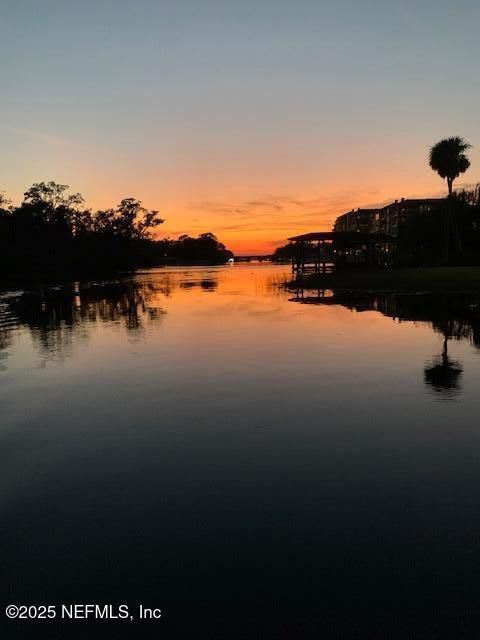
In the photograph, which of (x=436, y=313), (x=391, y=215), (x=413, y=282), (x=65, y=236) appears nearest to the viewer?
(x=436, y=313)

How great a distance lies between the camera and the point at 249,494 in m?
6.47

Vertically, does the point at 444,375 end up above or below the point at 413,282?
below

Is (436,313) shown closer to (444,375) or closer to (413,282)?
(444,375)

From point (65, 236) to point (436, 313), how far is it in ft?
348

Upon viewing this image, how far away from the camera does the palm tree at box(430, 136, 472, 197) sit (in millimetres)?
59000

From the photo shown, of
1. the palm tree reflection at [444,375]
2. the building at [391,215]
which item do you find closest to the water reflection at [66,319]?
the palm tree reflection at [444,375]

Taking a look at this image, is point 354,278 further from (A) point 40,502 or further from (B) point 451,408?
(A) point 40,502

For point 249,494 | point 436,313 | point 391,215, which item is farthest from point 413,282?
point 391,215

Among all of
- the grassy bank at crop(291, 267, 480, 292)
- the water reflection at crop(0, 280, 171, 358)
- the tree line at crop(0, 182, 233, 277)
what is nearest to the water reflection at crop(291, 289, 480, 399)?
the grassy bank at crop(291, 267, 480, 292)

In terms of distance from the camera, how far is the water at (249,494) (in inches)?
176

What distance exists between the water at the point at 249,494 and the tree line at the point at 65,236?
8193 centimetres

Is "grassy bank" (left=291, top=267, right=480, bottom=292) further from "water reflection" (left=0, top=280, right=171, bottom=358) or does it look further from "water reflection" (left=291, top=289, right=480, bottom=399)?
"water reflection" (left=0, top=280, right=171, bottom=358)

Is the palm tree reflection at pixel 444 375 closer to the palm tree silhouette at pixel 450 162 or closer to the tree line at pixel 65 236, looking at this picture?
the palm tree silhouette at pixel 450 162

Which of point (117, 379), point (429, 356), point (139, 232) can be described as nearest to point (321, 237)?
point (429, 356)
